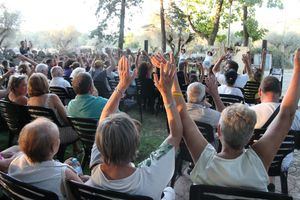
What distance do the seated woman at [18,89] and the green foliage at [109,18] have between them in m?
19.9

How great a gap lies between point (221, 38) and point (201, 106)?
1159 inches

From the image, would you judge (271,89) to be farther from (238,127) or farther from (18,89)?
(18,89)

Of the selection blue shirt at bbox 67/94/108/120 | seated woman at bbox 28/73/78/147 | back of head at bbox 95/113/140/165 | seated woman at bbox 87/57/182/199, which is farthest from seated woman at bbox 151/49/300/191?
seated woman at bbox 28/73/78/147

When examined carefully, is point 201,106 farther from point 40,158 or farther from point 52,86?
point 52,86

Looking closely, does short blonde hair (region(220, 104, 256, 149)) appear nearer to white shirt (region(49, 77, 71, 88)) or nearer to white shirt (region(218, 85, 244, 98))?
white shirt (region(218, 85, 244, 98))

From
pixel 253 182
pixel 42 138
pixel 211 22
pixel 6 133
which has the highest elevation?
pixel 211 22

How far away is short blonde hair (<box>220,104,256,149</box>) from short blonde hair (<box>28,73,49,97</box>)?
311 centimetres

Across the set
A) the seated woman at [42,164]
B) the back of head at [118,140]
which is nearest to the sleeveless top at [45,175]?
the seated woman at [42,164]

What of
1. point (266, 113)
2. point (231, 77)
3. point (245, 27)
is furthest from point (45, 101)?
point (245, 27)

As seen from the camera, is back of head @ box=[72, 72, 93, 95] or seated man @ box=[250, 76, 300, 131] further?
back of head @ box=[72, 72, 93, 95]

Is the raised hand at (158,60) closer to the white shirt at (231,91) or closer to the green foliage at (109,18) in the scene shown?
the white shirt at (231,91)

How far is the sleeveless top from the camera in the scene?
2537mm

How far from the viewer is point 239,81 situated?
764 centimetres

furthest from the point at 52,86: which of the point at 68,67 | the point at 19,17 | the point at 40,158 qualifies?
the point at 19,17
